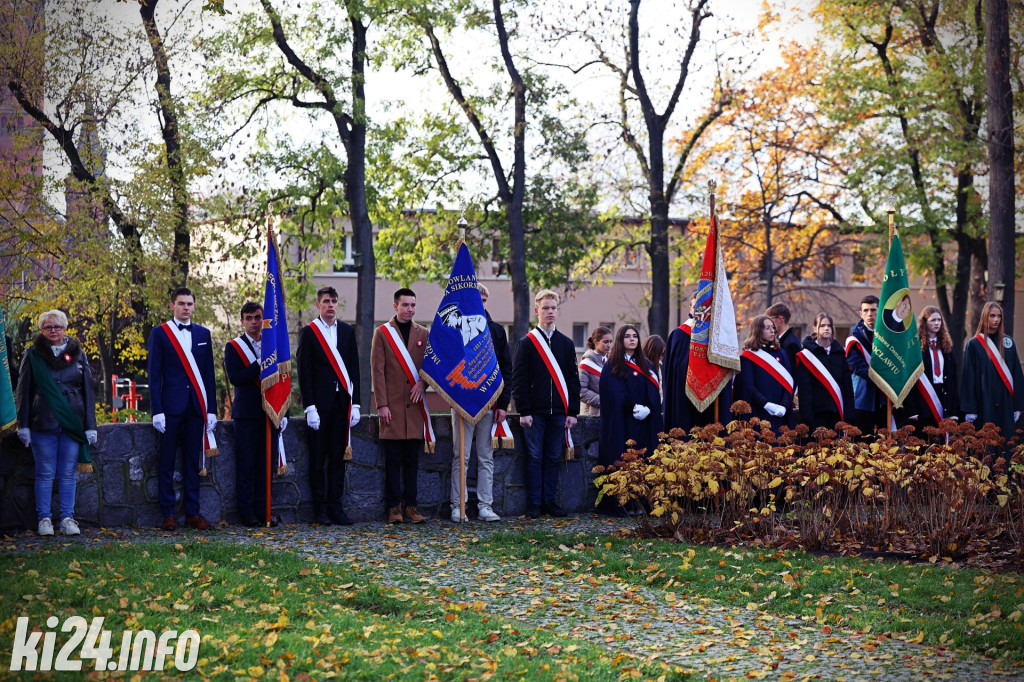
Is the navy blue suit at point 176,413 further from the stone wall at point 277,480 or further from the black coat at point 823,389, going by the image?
the black coat at point 823,389

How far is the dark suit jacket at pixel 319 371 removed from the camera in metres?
10.4

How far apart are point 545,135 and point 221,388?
10410 mm

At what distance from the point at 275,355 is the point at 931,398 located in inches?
275

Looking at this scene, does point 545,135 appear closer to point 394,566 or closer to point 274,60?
point 274,60

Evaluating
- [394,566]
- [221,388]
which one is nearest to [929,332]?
[394,566]

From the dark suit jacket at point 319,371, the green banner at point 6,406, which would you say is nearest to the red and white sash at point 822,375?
the dark suit jacket at point 319,371

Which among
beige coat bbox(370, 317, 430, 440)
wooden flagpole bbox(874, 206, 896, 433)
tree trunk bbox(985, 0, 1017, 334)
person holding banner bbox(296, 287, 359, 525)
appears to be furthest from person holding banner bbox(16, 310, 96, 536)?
tree trunk bbox(985, 0, 1017, 334)

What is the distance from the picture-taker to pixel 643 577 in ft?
26.6

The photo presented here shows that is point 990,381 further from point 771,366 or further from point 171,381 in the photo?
point 171,381

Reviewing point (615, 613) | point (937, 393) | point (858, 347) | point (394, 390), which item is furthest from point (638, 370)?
point (615, 613)

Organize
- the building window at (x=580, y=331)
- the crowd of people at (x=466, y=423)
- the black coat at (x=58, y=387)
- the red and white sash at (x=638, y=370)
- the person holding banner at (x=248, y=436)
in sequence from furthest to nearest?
the building window at (x=580, y=331) < the red and white sash at (x=638, y=370) < the person holding banner at (x=248, y=436) < the crowd of people at (x=466, y=423) < the black coat at (x=58, y=387)

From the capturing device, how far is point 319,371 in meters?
10.5

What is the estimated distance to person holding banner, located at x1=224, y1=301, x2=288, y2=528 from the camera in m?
10.2

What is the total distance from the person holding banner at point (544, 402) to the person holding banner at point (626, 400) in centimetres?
37
